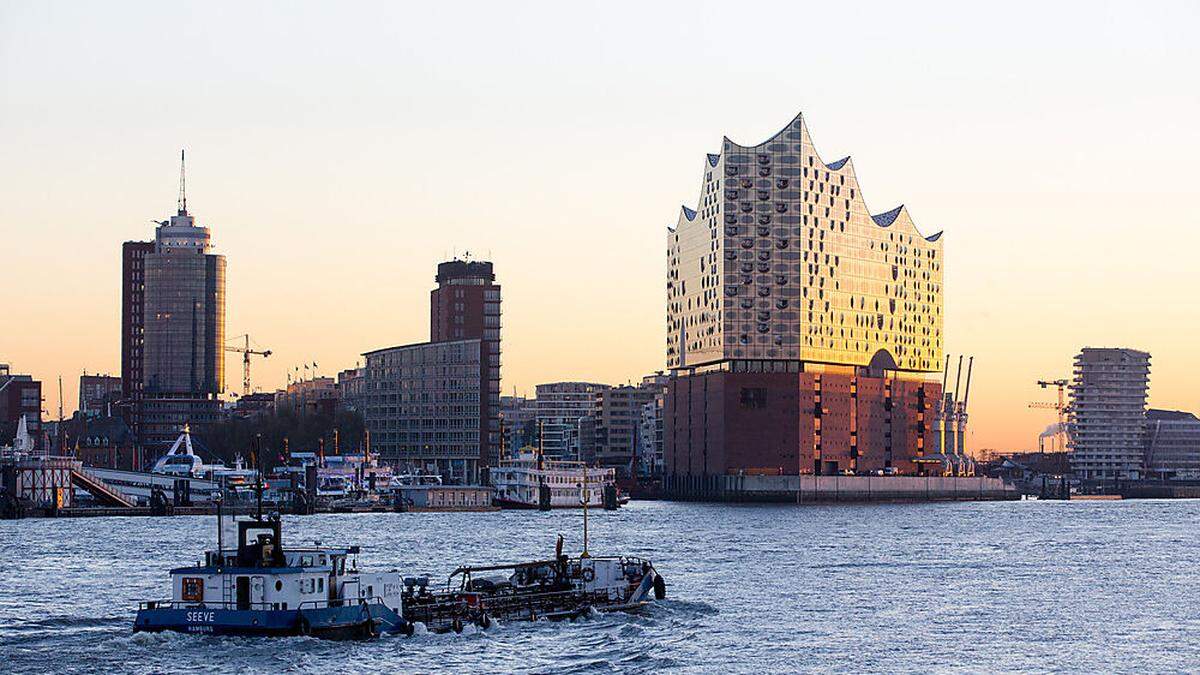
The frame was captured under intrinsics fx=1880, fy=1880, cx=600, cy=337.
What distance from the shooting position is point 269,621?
73812mm

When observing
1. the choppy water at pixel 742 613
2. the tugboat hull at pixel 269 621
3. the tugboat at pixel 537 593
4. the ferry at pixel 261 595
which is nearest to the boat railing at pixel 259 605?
the ferry at pixel 261 595

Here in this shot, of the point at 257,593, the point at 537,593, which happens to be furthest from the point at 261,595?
the point at 537,593

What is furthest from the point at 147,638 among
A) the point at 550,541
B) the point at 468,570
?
the point at 550,541

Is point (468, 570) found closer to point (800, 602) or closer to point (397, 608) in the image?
point (397, 608)

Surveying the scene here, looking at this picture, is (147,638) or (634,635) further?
(634,635)

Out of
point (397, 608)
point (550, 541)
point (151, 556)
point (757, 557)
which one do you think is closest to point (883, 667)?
point (397, 608)

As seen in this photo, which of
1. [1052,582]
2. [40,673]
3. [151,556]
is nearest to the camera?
[40,673]

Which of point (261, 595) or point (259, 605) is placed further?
point (261, 595)

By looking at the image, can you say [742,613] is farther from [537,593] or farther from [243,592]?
[243,592]

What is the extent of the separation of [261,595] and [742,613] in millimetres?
29739

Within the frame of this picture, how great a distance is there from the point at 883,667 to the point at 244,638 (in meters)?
25.8

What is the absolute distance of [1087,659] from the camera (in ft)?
260

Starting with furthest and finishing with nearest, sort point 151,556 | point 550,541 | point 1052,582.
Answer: point 550,541 → point 151,556 → point 1052,582

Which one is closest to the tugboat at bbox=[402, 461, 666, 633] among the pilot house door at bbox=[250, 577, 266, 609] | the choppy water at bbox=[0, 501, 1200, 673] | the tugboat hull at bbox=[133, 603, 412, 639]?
the choppy water at bbox=[0, 501, 1200, 673]
